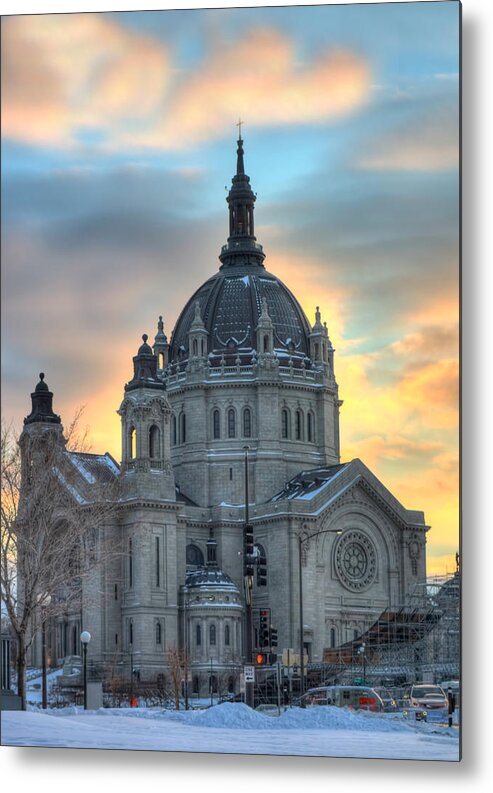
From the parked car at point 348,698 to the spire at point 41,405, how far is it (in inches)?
522

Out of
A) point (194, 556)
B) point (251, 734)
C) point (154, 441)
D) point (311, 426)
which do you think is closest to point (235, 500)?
point (194, 556)

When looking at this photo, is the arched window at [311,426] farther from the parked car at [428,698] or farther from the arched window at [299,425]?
the parked car at [428,698]

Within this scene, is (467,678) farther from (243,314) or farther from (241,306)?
(241,306)

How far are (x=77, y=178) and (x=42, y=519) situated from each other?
42.5 feet

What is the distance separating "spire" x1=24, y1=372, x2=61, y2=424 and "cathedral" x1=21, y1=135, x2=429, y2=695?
7351mm

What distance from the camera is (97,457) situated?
103m

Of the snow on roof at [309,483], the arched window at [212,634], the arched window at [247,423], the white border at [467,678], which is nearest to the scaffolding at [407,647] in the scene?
the arched window at [212,634]

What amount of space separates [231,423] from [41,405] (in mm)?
47144

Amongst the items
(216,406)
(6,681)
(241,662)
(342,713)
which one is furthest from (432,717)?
(216,406)

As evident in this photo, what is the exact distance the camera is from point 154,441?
102125 mm

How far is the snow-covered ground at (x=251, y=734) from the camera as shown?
3828cm

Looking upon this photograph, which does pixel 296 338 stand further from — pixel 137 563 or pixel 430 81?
pixel 430 81

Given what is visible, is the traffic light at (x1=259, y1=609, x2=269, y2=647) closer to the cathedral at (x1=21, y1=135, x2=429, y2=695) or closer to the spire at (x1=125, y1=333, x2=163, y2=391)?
the cathedral at (x1=21, y1=135, x2=429, y2=695)

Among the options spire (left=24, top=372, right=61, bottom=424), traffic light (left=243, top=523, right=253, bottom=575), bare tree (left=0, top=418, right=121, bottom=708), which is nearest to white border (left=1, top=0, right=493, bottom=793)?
bare tree (left=0, top=418, right=121, bottom=708)
